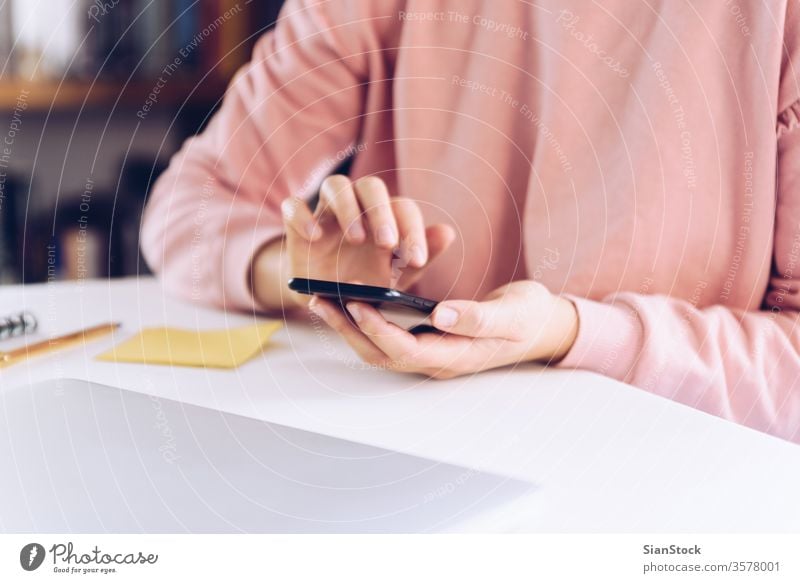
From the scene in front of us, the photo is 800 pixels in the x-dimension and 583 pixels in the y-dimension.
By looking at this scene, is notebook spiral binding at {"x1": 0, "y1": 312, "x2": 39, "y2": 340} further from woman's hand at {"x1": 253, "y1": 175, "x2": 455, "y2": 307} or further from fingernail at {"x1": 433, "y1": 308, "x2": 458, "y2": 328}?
fingernail at {"x1": 433, "y1": 308, "x2": 458, "y2": 328}

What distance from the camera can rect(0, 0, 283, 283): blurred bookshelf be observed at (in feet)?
1.94

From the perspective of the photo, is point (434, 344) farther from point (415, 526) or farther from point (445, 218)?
point (445, 218)

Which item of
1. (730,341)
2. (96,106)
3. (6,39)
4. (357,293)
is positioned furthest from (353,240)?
(96,106)

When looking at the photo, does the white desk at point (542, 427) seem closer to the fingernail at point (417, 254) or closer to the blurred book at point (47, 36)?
the fingernail at point (417, 254)

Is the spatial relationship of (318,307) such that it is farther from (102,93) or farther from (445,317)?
(102,93)

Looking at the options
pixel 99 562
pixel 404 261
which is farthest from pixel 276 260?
pixel 99 562

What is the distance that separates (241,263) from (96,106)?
402 millimetres

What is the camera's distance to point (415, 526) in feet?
0.89

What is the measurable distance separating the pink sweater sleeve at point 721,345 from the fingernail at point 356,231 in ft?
0.42

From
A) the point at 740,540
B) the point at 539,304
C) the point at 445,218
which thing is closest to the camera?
the point at 740,540

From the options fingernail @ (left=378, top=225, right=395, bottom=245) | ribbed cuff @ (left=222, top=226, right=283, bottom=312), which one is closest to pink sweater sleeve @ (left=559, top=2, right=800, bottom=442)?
fingernail @ (left=378, top=225, right=395, bottom=245)

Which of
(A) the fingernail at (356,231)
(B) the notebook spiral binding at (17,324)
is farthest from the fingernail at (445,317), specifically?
(B) the notebook spiral binding at (17,324)

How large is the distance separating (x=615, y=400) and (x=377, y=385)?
0.36 feet

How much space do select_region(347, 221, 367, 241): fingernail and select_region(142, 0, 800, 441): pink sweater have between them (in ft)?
0.31
